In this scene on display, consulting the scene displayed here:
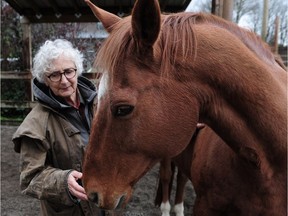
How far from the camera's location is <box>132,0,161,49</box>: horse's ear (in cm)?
113

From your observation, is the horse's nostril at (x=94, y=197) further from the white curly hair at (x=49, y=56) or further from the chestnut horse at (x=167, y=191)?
the chestnut horse at (x=167, y=191)

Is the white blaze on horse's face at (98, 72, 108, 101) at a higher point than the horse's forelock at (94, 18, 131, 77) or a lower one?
lower

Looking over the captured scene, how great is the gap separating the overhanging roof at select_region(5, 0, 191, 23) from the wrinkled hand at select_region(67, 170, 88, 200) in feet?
A: 12.8

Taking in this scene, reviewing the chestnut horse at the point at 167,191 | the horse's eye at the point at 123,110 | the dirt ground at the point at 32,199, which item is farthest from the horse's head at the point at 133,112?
the dirt ground at the point at 32,199

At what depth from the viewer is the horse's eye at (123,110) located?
4.03ft

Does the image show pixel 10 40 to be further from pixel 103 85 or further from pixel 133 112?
pixel 133 112

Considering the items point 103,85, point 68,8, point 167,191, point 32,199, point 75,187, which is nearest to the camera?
point 103,85

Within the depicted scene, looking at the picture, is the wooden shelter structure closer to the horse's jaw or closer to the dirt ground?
the dirt ground

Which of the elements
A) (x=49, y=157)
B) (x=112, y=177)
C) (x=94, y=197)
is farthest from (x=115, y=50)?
(x=49, y=157)

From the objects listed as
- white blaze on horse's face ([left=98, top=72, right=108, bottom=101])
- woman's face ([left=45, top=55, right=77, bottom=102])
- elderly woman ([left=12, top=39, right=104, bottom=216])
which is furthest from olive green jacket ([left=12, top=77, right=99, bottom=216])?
white blaze on horse's face ([left=98, top=72, right=108, bottom=101])

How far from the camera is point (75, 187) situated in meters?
1.55

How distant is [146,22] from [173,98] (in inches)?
12.5

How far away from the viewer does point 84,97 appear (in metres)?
2.02

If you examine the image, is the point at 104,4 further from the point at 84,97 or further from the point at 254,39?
the point at 254,39
